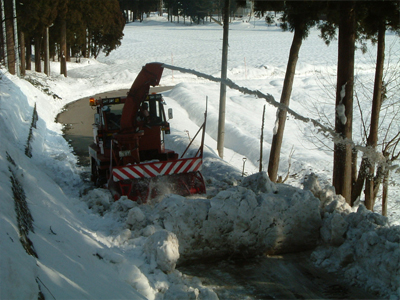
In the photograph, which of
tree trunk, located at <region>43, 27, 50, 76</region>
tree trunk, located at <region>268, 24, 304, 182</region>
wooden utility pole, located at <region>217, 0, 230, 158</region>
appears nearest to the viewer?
tree trunk, located at <region>268, 24, 304, 182</region>

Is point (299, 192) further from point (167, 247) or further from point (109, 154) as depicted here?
point (109, 154)

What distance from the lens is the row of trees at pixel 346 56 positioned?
8.97 m

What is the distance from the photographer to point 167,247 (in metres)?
6.10

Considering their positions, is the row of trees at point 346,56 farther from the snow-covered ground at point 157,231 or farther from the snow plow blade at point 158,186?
the snow plow blade at point 158,186

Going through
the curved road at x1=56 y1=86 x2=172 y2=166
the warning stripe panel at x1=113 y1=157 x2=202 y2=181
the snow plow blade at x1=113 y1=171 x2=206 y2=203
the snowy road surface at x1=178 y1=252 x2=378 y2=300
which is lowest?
the curved road at x1=56 y1=86 x2=172 y2=166

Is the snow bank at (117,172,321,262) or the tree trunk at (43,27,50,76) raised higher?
the tree trunk at (43,27,50,76)

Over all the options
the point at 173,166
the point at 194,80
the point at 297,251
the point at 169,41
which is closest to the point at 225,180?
the point at 173,166

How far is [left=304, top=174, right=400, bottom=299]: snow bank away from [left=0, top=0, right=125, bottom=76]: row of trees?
19.2 metres

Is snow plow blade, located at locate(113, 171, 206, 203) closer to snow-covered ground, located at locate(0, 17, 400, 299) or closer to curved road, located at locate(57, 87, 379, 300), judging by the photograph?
snow-covered ground, located at locate(0, 17, 400, 299)

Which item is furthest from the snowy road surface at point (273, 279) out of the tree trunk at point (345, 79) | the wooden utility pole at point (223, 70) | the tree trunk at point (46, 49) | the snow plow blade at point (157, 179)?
the tree trunk at point (46, 49)

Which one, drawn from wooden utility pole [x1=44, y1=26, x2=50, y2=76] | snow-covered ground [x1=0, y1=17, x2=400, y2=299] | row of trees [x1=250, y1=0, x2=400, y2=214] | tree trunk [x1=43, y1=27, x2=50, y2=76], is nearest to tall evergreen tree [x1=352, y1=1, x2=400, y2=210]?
row of trees [x1=250, y1=0, x2=400, y2=214]

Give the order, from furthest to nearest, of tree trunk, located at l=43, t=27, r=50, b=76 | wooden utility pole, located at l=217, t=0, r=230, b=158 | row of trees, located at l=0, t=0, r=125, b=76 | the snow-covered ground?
1. tree trunk, located at l=43, t=27, r=50, b=76
2. row of trees, located at l=0, t=0, r=125, b=76
3. wooden utility pole, located at l=217, t=0, r=230, b=158
4. the snow-covered ground

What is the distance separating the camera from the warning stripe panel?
910 cm

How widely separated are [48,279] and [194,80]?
35.5 meters
